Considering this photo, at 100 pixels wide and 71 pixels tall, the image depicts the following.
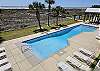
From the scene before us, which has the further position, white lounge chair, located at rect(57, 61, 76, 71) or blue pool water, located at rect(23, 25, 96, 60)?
blue pool water, located at rect(23, 25, 96, 60)

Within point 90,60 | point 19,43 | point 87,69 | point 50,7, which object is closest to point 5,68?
point 19,43

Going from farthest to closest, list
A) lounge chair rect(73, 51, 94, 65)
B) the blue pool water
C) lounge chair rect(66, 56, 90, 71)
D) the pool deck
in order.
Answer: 1. the blue pool water
2. lounge chair rect(73, 51, 94, 65)
3. the pool deck
4. lounge chair rect(66, 56, 90, 71)

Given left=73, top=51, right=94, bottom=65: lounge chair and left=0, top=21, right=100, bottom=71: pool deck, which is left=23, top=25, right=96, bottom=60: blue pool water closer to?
left=0, top=21, right=100, bottom=71: pool deck

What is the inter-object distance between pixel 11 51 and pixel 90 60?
30.5 ft

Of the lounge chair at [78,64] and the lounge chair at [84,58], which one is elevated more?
the lounge chair at [84,58]

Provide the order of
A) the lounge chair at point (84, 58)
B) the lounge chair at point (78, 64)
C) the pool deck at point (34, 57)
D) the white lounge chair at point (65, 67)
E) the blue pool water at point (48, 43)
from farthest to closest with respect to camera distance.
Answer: the blue pool water at point (48, 43)
the lounge chair at point (84, 58)
the pool deck at point (34, 57)
the lounge chair at point (78, 64)
the white lounge chair at point (65, 67)

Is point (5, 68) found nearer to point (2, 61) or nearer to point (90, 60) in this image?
point (2, 61)

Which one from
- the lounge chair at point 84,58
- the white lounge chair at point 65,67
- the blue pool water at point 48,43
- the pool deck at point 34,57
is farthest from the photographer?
the blue pool water at point 48,43

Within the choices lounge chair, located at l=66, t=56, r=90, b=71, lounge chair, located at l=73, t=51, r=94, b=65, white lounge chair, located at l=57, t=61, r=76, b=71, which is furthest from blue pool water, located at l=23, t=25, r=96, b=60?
lounge chair, located at l=73, t=51, r=94, b=65

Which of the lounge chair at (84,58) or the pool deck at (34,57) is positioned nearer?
the pool deck at (34,57)

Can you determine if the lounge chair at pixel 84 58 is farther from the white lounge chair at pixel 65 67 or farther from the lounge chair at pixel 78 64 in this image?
the white lounge chair at pixel 65 67

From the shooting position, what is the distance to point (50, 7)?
28766 millimetres

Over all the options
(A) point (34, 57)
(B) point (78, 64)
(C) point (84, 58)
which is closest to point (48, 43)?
(A) point (34, 57)

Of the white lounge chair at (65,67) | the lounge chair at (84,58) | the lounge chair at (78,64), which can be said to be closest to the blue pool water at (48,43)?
the white lounge chair at (65,67)
